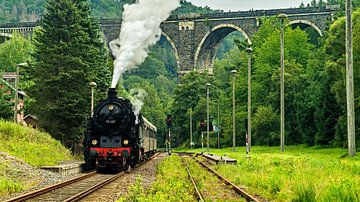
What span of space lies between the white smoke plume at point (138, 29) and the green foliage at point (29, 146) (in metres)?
5.78

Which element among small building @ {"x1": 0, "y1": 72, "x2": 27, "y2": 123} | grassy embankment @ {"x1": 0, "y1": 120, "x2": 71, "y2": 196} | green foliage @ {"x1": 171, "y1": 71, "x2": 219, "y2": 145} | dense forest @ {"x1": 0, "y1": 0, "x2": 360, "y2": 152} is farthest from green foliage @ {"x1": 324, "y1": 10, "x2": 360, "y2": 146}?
green foliage @ {"x1": 171, "y1": 71, "x2": 219, "y2": 145}

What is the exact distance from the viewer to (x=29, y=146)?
3138 centimetres

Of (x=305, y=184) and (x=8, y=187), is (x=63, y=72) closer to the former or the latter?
(x=8, y=187)

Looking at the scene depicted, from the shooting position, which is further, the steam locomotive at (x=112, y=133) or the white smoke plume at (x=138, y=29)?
the white smoke plume at (x=138, y=29)

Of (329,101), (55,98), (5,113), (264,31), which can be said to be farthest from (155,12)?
(264,31)

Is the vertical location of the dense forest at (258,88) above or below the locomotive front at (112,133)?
above

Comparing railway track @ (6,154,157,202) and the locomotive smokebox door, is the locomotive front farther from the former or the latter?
railway track @ (6,154,157,202)

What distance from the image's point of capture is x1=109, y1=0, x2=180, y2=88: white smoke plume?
110 ft

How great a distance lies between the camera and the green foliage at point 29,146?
29095 mm

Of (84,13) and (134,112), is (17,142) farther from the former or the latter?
(84,13)

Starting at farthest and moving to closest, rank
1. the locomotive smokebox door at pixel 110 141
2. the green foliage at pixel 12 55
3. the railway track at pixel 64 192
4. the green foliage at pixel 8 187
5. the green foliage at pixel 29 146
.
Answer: the green foliage at pixel 12 55 → the green foliage at pixel 29 146 → the locomotive smokebox door at pixel 110 141 → the green foliage at pixel 8 187 → the railway track at pixel 64 192

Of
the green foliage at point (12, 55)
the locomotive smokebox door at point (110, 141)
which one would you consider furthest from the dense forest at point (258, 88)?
the locomotive smokebox door at point (110, 141)

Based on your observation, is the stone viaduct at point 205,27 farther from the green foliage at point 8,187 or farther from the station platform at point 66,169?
the green foliage at point 8,187

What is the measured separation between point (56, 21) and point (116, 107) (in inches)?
754
